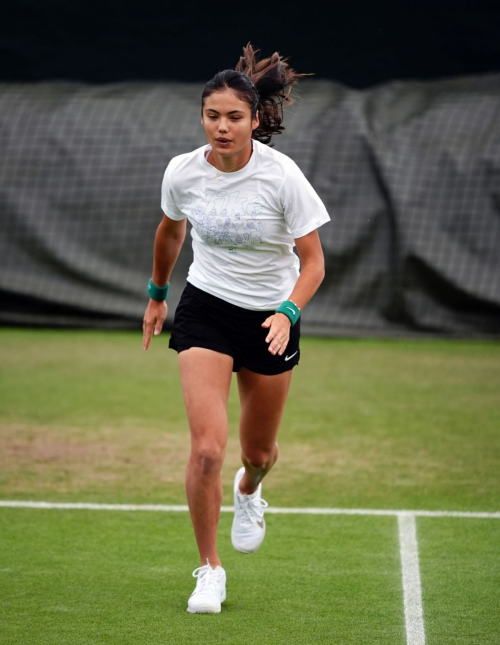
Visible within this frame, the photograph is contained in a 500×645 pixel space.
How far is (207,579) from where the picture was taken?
13.3 ft

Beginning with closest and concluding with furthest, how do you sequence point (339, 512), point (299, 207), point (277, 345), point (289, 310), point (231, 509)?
point (277, 345)
point (289, 310)
point (299, 207)
point (339, 512)
point (231, 509)

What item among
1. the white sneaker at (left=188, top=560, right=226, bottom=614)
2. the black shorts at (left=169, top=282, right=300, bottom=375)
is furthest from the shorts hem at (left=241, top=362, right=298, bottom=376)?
the white sneaker at (left=188, top=560, right=226, bottom=614)

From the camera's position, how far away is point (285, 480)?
6.25 meters

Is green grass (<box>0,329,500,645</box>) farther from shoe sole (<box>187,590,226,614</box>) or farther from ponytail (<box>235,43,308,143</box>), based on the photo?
ponytail (<box>235,43,308,143</box>)

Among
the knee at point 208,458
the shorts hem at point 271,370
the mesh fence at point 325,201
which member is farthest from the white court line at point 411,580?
the mesh fence at point 325,201

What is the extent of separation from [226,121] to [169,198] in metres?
0.47

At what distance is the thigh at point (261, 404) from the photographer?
4316 mm

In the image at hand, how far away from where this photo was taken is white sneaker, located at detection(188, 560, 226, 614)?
13.1 ft

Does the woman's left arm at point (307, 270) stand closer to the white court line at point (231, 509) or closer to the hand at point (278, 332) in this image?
the hand at point (278, 332)

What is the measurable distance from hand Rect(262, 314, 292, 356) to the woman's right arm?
0.78 m

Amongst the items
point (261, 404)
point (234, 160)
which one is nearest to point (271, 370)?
point (261, 404)

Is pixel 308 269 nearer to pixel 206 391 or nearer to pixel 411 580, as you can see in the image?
pixel 206 391

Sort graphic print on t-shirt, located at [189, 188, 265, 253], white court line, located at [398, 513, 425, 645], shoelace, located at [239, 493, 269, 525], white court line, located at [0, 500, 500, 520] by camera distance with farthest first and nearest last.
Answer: white court line, located at [0, 500, 500, 520] → shoelace, located at [239, 493, 269, 525] → graphic print on t-shirt, located at [189, 188, 265, 253] → white court line, located at [398, 513, 425, 645]

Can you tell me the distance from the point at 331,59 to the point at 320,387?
5.88 meters
